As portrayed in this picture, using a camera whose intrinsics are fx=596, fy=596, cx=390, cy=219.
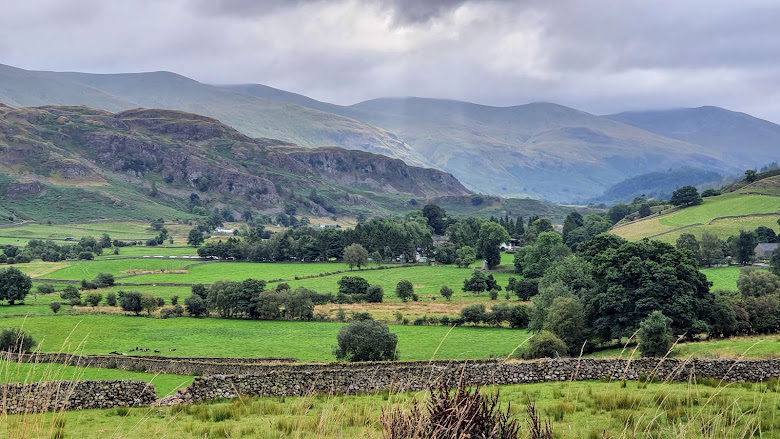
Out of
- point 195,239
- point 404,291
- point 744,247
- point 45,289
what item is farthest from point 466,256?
point 45,289

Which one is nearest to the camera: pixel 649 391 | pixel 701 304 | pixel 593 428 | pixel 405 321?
pixel 593 428

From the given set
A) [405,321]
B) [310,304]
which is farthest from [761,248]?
[310,304]

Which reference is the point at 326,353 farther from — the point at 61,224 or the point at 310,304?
the point at 61,224

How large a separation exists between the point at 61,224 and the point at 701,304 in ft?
648

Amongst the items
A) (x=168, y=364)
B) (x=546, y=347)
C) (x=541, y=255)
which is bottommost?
(x=168, y=364)

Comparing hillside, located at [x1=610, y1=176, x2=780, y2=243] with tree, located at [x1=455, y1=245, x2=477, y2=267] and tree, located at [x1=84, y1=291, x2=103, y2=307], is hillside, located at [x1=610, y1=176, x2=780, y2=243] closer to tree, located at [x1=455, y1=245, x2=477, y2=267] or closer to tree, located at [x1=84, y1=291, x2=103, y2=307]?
tree, located at [x1=455, y1=245, x2=477, y2=267]

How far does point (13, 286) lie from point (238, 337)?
3784 cm

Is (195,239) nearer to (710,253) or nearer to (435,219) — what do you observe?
(435,219)

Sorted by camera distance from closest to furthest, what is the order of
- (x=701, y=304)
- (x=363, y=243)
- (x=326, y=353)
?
(x=701, y=304) < (x=326, y=353) < (x=363, y=243)

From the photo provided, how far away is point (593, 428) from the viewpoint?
500 inches

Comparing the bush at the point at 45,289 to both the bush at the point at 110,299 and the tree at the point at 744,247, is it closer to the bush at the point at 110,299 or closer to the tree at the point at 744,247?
the bush at the point at 110,299

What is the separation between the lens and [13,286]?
75938mm

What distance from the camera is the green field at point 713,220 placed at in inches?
4560

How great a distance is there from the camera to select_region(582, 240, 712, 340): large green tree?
143 feet
